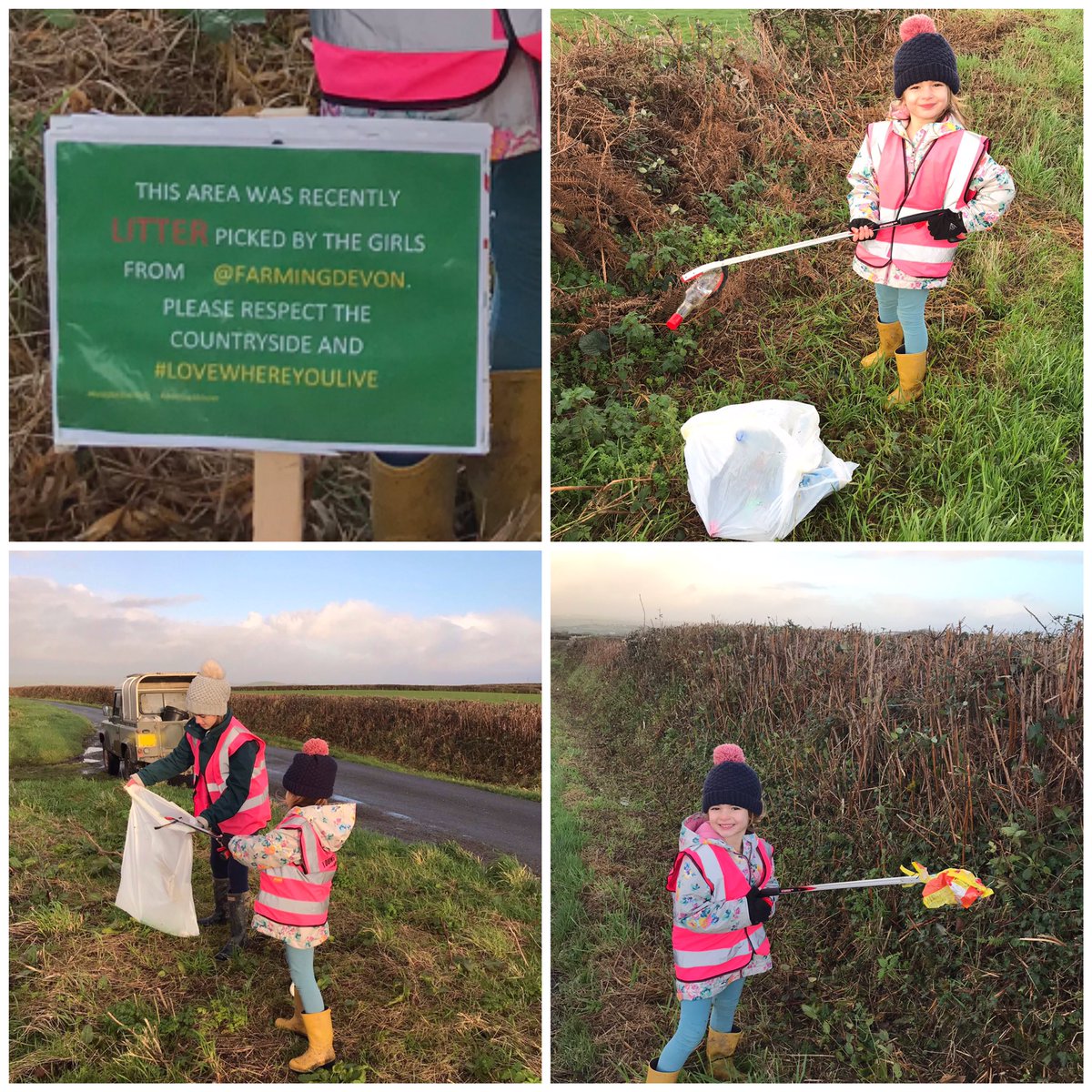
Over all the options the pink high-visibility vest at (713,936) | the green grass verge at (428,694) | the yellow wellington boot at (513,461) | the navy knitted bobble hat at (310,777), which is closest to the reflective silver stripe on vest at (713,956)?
the pink high-visibility vest at (713,936)

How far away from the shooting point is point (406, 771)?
3.75 meters

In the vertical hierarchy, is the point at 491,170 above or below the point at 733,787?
above

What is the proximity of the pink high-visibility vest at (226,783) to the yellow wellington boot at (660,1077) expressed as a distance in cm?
150

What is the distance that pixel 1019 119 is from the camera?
15.3 ft

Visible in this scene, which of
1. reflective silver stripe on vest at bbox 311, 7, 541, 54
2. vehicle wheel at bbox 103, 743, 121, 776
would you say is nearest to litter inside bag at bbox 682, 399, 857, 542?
reflective silver stripe on vest at bbox 311, 7, 541, 54

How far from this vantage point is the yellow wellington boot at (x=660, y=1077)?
135 inches

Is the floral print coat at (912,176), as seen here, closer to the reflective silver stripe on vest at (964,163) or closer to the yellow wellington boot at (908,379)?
the reflective silver stripe on vest at (964,163)

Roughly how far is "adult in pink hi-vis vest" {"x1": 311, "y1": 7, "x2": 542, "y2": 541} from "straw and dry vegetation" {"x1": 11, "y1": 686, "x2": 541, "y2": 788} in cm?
65

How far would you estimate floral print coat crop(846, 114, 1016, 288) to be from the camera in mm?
3666

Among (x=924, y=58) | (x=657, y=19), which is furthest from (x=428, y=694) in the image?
(x=657, y=19)

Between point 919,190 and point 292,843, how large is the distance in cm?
305

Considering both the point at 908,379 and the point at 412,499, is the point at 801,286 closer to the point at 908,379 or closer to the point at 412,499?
the point at 908,379

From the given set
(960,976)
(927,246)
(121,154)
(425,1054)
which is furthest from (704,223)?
(425,1054)

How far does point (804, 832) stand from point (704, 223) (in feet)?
8.30
